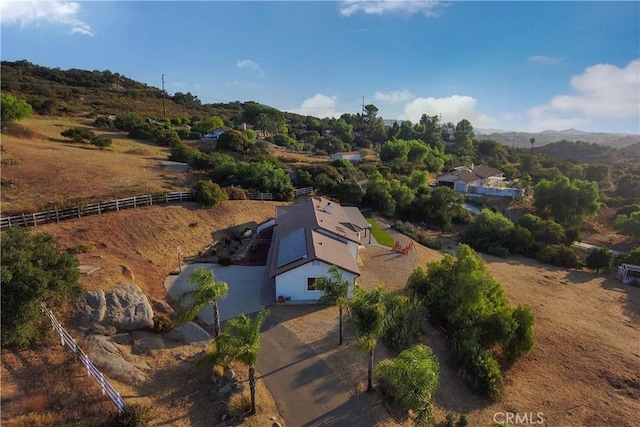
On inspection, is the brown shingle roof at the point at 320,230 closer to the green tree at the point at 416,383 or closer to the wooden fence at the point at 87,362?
the green tree at the point at 416,383

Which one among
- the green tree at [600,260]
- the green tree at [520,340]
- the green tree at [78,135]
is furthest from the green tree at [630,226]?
the green tree at [78,135]

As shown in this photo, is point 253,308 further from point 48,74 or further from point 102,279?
point 48,74

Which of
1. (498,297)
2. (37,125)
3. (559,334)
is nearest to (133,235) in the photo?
(498,297)

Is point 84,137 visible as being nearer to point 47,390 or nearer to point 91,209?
point 91,209

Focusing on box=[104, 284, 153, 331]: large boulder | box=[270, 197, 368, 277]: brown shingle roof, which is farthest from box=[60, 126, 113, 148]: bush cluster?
box=[104, 284, 153, 331]: large boulder

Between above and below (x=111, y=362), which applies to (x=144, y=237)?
above

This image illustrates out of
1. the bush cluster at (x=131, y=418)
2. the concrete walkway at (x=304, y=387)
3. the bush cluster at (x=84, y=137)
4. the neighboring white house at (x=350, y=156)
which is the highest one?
the bush cluster at (x=84, y=137)

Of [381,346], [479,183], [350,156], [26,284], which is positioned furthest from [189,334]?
[350,156]
